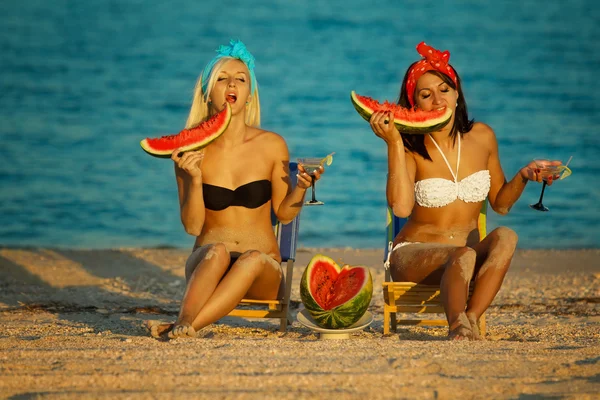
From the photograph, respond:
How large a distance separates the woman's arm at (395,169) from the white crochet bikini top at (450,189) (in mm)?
192

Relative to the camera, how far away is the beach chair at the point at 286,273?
6.30m

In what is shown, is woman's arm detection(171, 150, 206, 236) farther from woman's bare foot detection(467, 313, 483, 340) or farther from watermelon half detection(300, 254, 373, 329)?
woman's bare foot detection(467, 313, 483, 340)

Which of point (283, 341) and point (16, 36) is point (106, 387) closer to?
point (283, 341)

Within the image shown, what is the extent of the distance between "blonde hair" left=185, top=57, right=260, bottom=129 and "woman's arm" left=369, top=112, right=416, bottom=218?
1143mm

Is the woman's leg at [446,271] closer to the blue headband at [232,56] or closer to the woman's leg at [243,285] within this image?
the woman's leg at [243,285]

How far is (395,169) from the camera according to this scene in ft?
19.7

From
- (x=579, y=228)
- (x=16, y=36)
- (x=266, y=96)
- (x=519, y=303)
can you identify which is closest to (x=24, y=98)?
(x=266, y=96)

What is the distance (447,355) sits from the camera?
15.8 ft

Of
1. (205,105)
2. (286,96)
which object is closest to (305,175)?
(205,105)

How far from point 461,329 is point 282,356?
1.21 meters

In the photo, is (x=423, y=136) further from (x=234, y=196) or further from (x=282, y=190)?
(x=234, y=196)

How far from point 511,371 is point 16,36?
107 ft

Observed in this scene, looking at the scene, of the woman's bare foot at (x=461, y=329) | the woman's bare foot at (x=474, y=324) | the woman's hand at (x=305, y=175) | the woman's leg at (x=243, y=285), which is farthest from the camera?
the woman's hand at (x=305, y=175)

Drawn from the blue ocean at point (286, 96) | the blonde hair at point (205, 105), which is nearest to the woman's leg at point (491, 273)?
the blonde hair at point (205, 105)
